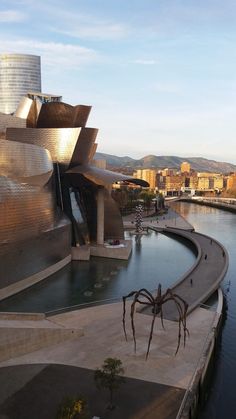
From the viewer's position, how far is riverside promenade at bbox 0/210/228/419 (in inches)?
505

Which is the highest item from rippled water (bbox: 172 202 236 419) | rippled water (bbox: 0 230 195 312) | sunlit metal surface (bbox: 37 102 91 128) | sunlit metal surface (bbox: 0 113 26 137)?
sunlit metal surface (bbox: 37 102 91 128)

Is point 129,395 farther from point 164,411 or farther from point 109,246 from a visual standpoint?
point 109,246

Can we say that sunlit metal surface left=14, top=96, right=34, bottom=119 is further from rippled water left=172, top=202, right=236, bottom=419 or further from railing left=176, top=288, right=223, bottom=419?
railing left=176, top=288, right=223, bottom=419

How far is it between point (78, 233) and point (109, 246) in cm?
305

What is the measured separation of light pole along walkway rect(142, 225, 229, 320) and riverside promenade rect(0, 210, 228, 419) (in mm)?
546

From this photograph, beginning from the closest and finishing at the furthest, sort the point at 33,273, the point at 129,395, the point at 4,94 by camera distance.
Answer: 1. the point at 129,395
2. the point at 33,273
3. the point at 4,94

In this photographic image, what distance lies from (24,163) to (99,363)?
1412 cm

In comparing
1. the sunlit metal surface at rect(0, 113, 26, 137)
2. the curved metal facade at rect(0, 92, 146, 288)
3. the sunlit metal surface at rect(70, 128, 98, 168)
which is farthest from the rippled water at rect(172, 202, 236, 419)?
the sunlit metal surface at rect(0, 113, 26, 137)

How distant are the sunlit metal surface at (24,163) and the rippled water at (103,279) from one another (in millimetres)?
6927

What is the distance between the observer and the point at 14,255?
78.5 ft

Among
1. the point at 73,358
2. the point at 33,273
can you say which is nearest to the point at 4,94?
the point at 33,273

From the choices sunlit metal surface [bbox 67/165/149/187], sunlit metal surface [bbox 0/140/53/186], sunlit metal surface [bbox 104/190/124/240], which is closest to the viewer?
sunlit metal surface [bbox 0/140/53/186]

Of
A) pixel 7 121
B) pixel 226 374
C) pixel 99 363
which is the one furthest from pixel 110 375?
pixel 7 121

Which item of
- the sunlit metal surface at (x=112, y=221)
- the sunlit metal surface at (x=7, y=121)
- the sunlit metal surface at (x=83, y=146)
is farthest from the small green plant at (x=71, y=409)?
the sunlit metal surface at (x=112, y=221)
